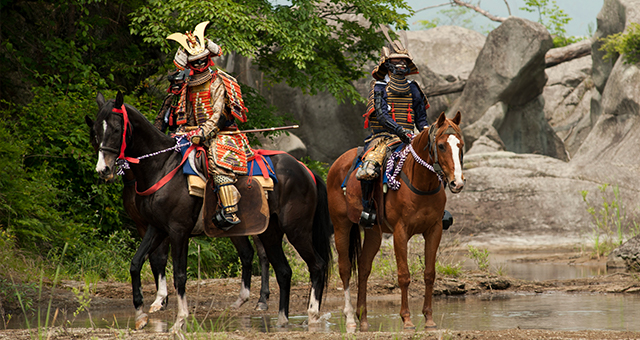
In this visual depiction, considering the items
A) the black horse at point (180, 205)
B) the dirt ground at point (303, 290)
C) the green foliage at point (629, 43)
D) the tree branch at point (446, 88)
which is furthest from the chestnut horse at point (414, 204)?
the tree branch at point (446, 88)

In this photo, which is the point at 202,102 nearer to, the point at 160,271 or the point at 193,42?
the point at 193,42

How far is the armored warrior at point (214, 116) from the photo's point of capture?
696 cm

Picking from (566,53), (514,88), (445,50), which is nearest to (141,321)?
(514,88)

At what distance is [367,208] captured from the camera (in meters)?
6.96

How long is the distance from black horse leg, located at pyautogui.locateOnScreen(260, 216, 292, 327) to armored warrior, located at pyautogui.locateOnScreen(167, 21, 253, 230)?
0.79 metres

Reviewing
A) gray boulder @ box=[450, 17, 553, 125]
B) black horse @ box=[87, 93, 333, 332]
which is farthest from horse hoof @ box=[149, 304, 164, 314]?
gray boulder @ box=[450, 17, 553, 125]

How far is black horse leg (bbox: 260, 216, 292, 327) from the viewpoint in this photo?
7156 millimetres

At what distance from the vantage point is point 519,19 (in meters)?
27.8

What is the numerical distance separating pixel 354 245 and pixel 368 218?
831 millimetres

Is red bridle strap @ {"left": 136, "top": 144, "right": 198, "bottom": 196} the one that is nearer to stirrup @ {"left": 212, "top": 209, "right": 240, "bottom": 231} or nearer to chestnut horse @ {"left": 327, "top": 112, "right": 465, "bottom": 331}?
stirrup @ {"left": 212, "top": 209, "right": 240, "bottom": 231}

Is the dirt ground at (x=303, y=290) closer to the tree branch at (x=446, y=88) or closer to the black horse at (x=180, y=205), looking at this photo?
the black horse at (x=180, y=205)

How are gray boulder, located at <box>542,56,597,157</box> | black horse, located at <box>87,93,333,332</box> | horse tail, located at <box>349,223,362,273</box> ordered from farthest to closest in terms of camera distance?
gray boulder, located at <box>542,56,597,157</box>, horse tail, located at <box>349,223,362,273</box>, black horse, located at <box>87,93,333,332</box>

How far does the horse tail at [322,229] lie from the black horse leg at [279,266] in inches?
17.1

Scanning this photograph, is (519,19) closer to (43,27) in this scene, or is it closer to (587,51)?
(587,51)
